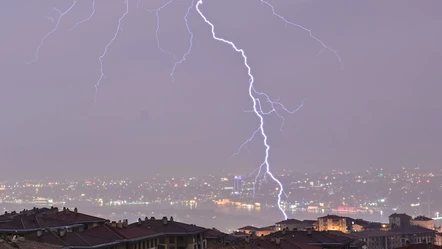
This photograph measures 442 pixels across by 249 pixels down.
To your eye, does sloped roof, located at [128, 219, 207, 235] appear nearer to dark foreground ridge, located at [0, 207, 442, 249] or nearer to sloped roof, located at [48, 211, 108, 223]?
dark foreground ridge, located at [0, 207, 442, 249]

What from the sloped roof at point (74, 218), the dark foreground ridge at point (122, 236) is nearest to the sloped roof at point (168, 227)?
the dark foreground ridge at point (122, 236)

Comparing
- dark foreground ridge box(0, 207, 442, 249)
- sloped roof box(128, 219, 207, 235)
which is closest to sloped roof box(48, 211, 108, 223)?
dark foreground ridge box(0, 207, 442, 249)

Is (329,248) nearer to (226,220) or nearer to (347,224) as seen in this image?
(347,224)

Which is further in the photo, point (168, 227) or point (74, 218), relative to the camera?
point (74, 218)

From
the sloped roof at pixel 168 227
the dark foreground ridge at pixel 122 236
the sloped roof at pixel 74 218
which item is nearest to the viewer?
the dark foreground ridge at pixel 122 236

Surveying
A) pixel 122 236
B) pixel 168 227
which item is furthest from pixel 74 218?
pixel 122 236

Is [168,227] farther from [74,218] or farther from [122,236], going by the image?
[122,236]

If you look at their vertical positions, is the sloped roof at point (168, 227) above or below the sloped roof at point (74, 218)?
below

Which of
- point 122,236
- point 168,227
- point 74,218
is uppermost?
point 74,218

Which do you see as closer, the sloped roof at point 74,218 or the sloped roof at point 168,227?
the sloped roof at point 168,227

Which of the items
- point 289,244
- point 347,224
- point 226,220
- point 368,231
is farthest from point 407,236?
point 226,220

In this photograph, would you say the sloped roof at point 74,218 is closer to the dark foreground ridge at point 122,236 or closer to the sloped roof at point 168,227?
the dark foreground ridge at point 122,236
